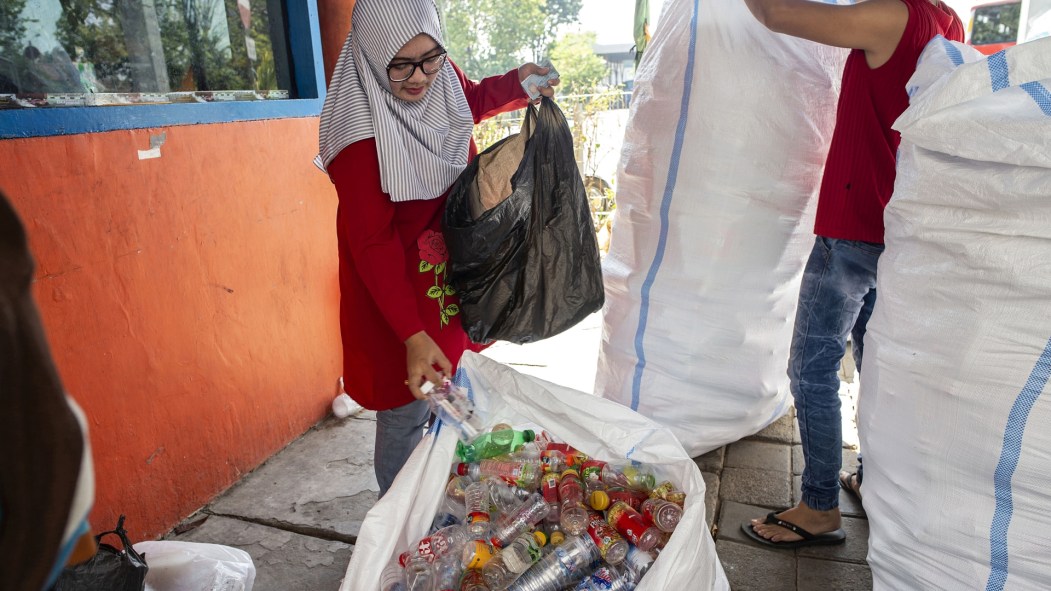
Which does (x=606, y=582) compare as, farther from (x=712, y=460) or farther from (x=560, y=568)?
(x=712, y=460)

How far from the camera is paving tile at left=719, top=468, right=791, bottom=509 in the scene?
7.53ft

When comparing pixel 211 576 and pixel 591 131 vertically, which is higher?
pixel 591 131

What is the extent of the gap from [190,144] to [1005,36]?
6.99 meters

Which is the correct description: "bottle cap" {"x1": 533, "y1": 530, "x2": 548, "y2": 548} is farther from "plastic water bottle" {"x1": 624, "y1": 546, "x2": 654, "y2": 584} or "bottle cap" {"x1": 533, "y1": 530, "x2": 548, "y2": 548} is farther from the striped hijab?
the striped hijab

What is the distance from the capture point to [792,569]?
1.97 metres

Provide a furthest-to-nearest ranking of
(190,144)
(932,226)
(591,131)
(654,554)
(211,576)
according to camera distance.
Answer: (591,131), (190,144), (211,576), (654,554), (932,226)

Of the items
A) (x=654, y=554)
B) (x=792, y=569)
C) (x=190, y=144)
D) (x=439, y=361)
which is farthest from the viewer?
(x=190, y=144)

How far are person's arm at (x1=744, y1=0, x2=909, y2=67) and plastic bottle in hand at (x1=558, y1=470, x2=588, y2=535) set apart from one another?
3.90 feet

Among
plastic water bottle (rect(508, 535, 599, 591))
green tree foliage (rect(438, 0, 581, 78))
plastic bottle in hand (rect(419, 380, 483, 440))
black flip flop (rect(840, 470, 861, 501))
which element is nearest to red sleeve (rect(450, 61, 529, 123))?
plastic bottle in hand (rect(419, 380, 483, 440))

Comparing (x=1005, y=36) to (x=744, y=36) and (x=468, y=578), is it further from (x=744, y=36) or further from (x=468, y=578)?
(x=468, y=578)

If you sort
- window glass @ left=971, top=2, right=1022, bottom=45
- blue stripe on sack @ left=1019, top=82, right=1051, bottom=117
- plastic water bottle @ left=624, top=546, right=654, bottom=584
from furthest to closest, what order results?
window glass @ left=971, top=2, right=1022, bottom=45, plastic water bottle @ left=624, top=546, right=654, bottom=584, blue stripe on sack @ left=1019, top=82, right=1051, bottom=117

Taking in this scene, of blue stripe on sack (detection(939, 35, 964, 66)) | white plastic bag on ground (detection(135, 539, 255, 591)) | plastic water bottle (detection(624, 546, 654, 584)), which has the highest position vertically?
blue stripe on sack (detection(939, 35, 964, 66))

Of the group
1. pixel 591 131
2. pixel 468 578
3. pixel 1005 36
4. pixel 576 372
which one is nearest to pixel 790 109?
pixel 468 578

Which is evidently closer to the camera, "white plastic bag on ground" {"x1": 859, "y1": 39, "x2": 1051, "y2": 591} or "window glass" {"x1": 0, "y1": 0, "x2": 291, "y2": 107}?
"white plastic bag on ground" {"x1": 859, "y1": 39, "x2": 1051, "y2": 591}
